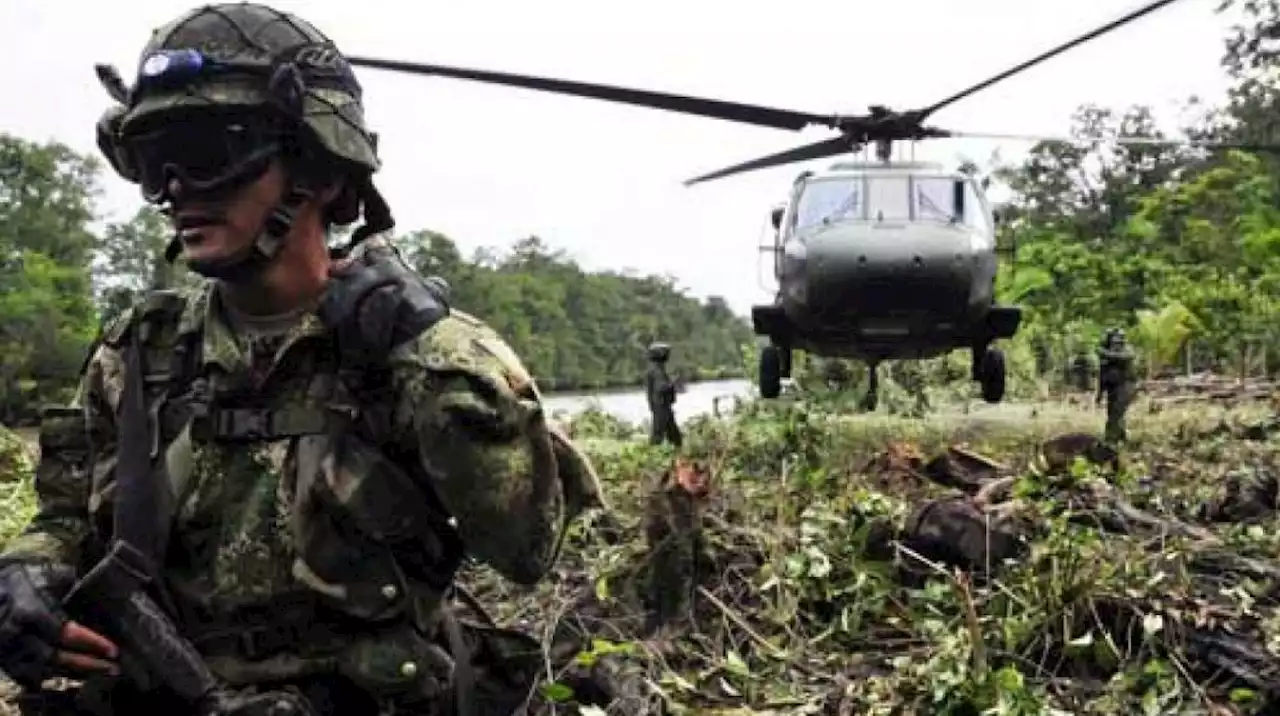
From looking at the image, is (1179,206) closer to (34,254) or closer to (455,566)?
(34,254)

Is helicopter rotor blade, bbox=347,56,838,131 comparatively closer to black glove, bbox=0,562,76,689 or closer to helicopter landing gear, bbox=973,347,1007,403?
helicopter landing gear, bbox=973,347,1007,403

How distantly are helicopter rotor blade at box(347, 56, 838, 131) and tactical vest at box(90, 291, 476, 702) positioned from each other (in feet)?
28.6

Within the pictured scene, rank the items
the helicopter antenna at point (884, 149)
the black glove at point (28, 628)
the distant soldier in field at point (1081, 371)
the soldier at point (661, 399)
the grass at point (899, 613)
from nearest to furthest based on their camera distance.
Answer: the black glove at point (28, 628), the grass at point (899, 613), the soldier at point (661, 399), the helicopter antenna at point (884, 149), the distant soldier in field at point (1081, 371)

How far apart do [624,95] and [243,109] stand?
912cm

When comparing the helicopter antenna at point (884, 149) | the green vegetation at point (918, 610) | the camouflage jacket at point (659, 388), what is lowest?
the green vegetation at point (918, 610)

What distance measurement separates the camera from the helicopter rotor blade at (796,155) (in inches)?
509

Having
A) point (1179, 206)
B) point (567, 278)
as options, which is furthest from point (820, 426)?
point (567, 278)

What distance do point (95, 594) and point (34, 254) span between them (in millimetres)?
38834

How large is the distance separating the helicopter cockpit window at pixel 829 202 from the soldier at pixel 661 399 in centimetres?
224

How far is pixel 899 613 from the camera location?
5117 mm

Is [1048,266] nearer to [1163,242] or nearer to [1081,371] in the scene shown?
[1163,242]

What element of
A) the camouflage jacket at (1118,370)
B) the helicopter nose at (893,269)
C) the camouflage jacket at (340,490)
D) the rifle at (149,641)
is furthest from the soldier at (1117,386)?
the rifle at (149,641)

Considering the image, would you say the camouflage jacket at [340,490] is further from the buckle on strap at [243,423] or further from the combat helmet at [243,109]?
the combat helmet at [243,109]

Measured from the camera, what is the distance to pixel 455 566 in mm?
2260
